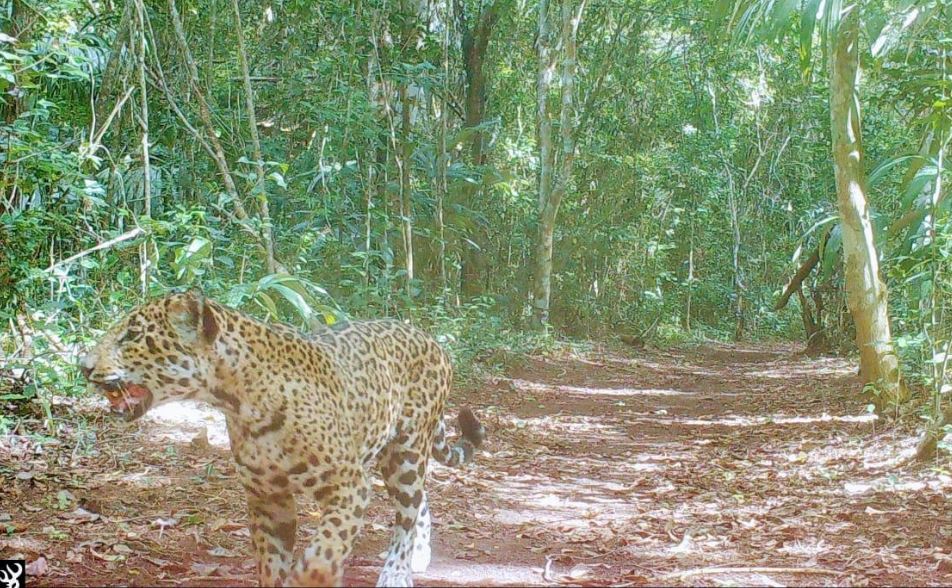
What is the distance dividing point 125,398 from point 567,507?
445 cm

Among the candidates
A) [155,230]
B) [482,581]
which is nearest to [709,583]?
[482,581]

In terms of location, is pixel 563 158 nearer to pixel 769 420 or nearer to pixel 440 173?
pixel 440 173

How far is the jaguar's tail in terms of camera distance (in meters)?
5.76

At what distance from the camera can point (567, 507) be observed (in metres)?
7.59

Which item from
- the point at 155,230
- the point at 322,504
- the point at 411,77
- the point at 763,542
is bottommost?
the point at 763,542

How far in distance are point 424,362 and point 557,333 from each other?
17462 mm

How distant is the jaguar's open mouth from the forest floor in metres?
1.30

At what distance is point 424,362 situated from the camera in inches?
214

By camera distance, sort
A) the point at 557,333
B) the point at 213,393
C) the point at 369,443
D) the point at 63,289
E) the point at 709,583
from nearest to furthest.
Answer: the point at 213,393 < the point at 369,443 < the point at 709,583 < the point at 63,289 < the point at 557,333

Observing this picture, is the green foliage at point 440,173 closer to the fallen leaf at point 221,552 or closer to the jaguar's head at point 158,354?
the fallen leaf at point 221,552

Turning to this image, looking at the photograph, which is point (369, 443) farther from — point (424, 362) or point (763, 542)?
point (763, 542)

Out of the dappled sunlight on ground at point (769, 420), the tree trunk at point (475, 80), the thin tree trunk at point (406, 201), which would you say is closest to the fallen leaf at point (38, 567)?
the thin tree trunk at point (406, 201)

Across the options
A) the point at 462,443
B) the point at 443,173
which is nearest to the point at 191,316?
the point at 462,443

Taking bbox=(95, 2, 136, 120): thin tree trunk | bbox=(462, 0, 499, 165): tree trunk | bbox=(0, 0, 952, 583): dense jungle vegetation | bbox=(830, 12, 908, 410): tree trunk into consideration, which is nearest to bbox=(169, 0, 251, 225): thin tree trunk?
bbox=(0, 0, 952, 583): dense jungle vegetation
